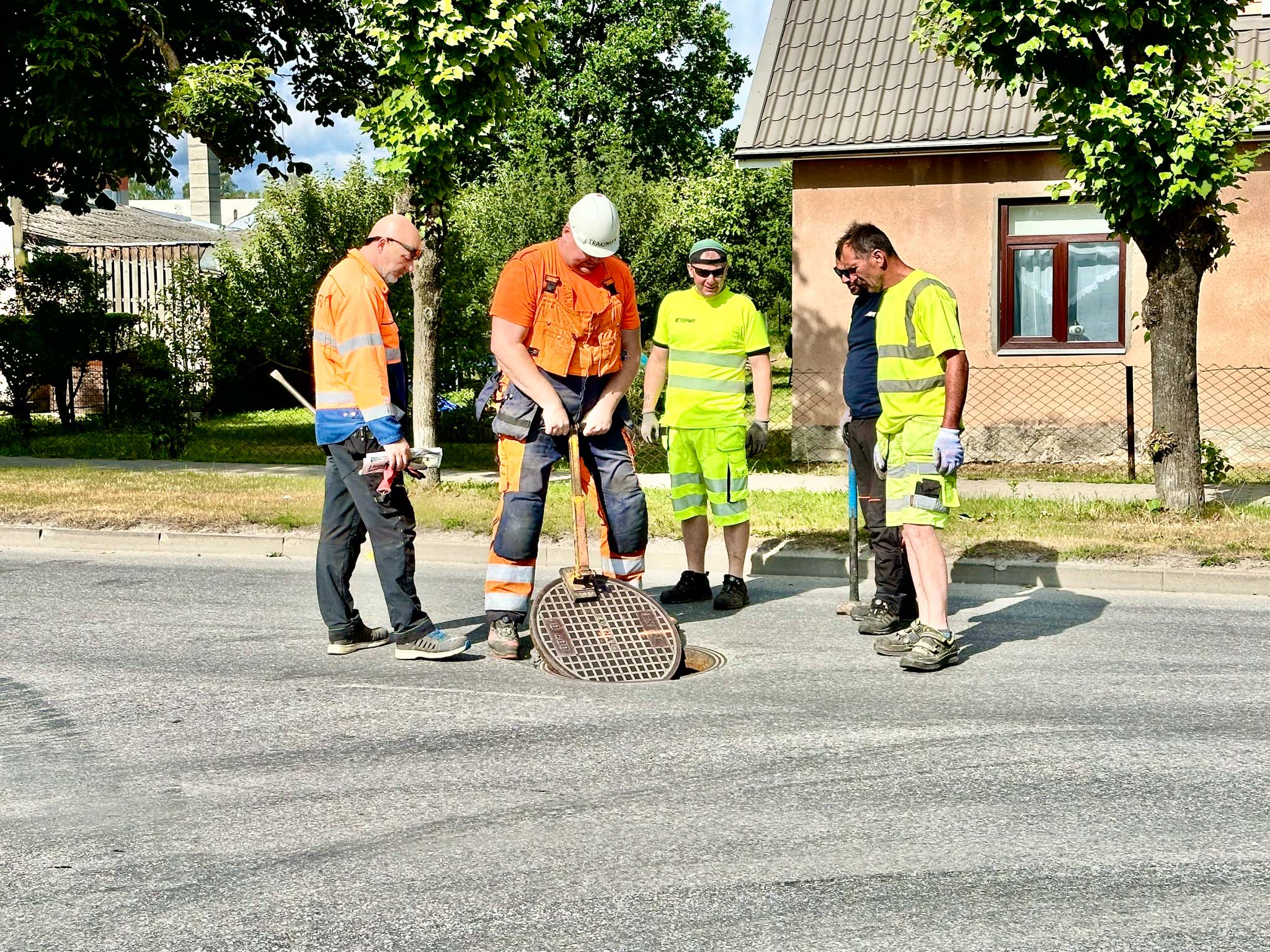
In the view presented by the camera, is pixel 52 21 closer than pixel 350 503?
No

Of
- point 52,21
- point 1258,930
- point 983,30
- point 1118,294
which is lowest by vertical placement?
point 1258,930

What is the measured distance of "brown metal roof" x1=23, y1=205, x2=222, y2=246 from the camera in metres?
33.8

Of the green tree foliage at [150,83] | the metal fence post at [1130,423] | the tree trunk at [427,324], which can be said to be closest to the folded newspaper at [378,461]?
the tree trunk at [427,324]

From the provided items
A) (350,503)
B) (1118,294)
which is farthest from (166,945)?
(1118,294)

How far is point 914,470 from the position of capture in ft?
22.3

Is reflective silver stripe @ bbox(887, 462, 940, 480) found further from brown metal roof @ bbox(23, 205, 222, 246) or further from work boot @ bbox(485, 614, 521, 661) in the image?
brown metal roof @ bbox(23, 205, 222, 246)

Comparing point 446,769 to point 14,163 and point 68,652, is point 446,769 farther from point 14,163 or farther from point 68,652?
point 14,163

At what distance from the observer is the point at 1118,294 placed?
16.7 metres

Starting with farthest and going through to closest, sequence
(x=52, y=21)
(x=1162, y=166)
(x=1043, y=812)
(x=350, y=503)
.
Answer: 1. (x=52, y=21)
2. (x=1162, y=166)
3. (x=350, y=503)
4. (x=1043, y=812)

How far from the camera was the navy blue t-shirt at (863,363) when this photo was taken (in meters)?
7.71

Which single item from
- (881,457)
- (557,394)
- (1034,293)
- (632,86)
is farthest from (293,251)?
(632,86)

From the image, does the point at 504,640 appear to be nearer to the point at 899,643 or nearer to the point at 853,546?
the point at 899,643

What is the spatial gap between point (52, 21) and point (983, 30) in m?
9.55

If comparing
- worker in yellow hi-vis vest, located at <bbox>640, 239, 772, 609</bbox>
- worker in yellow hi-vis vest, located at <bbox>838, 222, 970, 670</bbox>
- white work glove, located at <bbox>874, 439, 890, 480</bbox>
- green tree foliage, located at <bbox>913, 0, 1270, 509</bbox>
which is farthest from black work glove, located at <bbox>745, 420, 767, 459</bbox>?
green tree foliage, located at <bbox>913, 0, 1270, 509</bbox>
